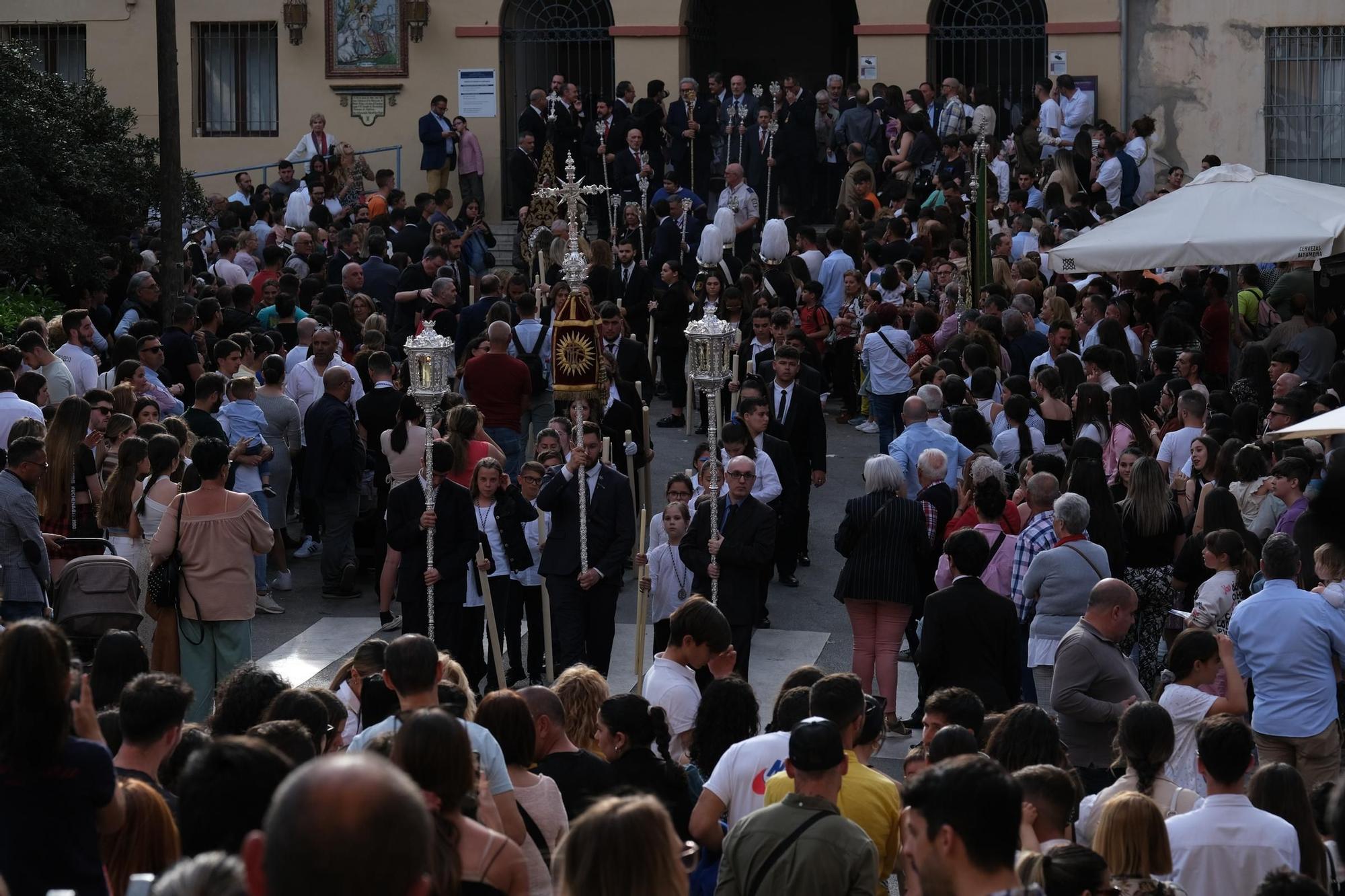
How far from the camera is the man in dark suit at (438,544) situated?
444 inches

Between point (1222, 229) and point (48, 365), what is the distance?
946cm

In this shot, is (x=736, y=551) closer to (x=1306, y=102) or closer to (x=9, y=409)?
(x=9, y=409)

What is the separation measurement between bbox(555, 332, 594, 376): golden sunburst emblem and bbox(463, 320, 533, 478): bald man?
2063mm

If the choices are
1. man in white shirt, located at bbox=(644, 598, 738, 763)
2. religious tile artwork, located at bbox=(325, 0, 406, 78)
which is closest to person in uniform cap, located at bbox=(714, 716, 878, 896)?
man in white shirt, located at bbox=(644, 598, 738, 763)

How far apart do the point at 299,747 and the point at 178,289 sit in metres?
13.4

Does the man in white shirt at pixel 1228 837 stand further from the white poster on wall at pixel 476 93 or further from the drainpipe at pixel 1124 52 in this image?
the white poster on wall at pixel 476 93

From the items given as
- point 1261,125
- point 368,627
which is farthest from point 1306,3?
point 368,627

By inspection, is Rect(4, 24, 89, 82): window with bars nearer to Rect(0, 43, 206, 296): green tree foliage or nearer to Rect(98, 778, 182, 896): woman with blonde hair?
Rect(0, 43, 206, 296): green tree foliage

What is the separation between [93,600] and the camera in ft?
31.6

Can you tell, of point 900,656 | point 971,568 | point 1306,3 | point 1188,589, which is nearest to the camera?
point 971,568

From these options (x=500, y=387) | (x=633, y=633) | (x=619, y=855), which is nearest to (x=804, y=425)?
(x=633, y=633)

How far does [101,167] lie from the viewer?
62.7 ft

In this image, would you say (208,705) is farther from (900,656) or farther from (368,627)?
(900,656)

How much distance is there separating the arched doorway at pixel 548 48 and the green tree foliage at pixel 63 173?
31.1 ft
